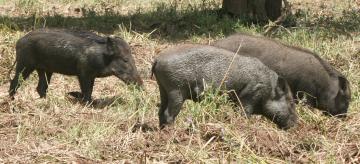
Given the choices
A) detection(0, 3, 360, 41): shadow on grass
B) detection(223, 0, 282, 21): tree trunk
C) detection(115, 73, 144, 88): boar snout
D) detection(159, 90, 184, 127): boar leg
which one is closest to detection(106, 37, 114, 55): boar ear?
detection(115, 73, 144, 88): boar snout

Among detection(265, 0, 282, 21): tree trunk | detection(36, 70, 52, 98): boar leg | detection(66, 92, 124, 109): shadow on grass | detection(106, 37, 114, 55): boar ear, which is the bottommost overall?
detection(66, 92, 124, 109): shadow on grass

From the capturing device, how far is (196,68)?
24.5 feet

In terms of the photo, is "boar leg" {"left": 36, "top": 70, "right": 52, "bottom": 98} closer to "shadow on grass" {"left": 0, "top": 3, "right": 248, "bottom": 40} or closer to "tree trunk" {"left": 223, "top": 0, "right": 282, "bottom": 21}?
"shadow on grass" {"left": 0, "top": 3, "right": 248, "bottom": 40}

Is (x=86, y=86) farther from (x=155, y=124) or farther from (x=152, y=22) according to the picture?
(x=152, y=22)

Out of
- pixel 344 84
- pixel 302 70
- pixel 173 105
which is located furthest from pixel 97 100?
pixel 344 84

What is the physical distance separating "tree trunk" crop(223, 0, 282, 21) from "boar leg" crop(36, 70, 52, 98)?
16.9 feet

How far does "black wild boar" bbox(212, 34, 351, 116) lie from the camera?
29.7 feet

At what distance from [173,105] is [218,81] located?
581mm

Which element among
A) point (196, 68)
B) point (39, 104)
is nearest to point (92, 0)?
point (39, 104)

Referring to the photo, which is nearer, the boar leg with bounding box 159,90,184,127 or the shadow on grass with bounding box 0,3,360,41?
the boar leg with bounding box 159,90,184,127

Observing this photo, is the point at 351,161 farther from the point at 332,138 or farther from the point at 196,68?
the point at 196,68

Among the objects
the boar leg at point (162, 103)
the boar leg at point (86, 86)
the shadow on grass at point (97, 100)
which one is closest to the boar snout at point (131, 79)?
the shadow on grass at point (97, 100)

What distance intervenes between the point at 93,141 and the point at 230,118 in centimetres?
153

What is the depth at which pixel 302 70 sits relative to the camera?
9.05 meters
